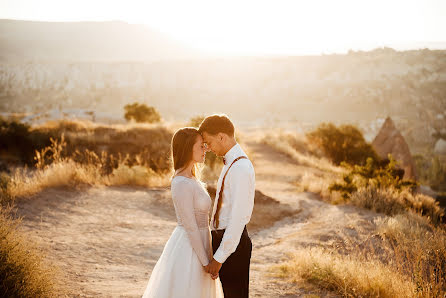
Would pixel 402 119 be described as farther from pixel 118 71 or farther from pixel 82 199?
pixel 82 199

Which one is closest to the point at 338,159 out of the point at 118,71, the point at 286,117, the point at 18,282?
the point at 18,282

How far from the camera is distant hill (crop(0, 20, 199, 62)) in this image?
351ft

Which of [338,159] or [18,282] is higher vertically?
[18,282]

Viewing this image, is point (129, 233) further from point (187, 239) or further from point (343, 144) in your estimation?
point (343, 144)

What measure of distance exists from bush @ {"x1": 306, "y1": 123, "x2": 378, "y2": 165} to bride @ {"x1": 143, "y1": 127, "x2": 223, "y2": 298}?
1926 cm

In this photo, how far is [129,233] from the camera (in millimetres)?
7598

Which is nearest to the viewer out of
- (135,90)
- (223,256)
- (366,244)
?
(223,256)

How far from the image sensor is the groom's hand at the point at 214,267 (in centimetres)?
296

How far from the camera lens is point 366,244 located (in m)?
6.70

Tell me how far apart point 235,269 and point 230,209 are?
1.71 ft

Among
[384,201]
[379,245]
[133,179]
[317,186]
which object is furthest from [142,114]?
[379,245]

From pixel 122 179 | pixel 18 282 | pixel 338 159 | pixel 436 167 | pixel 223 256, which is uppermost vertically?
pixel 223 256

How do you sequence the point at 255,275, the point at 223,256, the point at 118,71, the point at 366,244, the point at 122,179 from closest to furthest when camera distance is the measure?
1. the point at 223,256
2. the point at 255,275
3. the point at 366,244
4. the point at 122,179
5. the point at 118,71

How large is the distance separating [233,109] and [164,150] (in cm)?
5630
